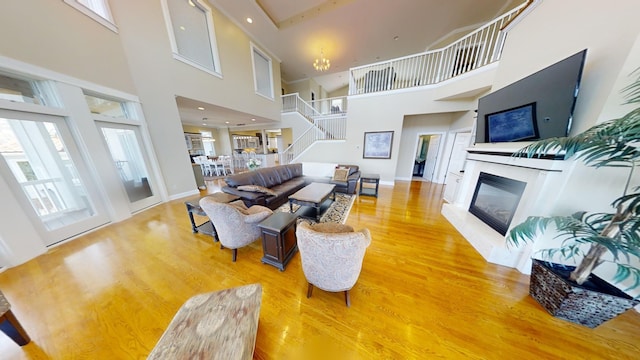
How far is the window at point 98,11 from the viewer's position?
261 cm

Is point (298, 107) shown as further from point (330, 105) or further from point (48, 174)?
point (48, 174)

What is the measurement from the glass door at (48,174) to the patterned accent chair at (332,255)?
12.5 feet

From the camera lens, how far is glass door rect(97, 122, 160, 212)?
3078 millimetres

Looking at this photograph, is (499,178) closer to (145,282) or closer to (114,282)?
(145,282)

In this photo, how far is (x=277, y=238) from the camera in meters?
1.75

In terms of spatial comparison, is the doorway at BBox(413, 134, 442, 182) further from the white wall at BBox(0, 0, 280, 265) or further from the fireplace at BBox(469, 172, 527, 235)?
the white wall at BBox(0, 0, 280, 265)

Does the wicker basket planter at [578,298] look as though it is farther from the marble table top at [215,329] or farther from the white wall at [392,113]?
the white wall at [392,113]

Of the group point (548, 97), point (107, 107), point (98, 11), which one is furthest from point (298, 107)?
point (548, 97)

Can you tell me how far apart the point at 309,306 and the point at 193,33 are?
21.1 ft

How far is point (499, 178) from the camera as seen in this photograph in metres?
2.28

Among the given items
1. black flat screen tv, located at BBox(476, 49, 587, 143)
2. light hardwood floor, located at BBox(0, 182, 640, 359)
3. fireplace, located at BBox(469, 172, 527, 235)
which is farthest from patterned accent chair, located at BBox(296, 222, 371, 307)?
black flat screen tv, located at BBox(476, 49, 587, 143)

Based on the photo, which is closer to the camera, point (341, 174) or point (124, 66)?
point (124, 66)

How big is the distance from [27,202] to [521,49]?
22.6 feet

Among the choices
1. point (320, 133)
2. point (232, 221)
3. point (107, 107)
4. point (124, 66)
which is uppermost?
point (124, 66)
